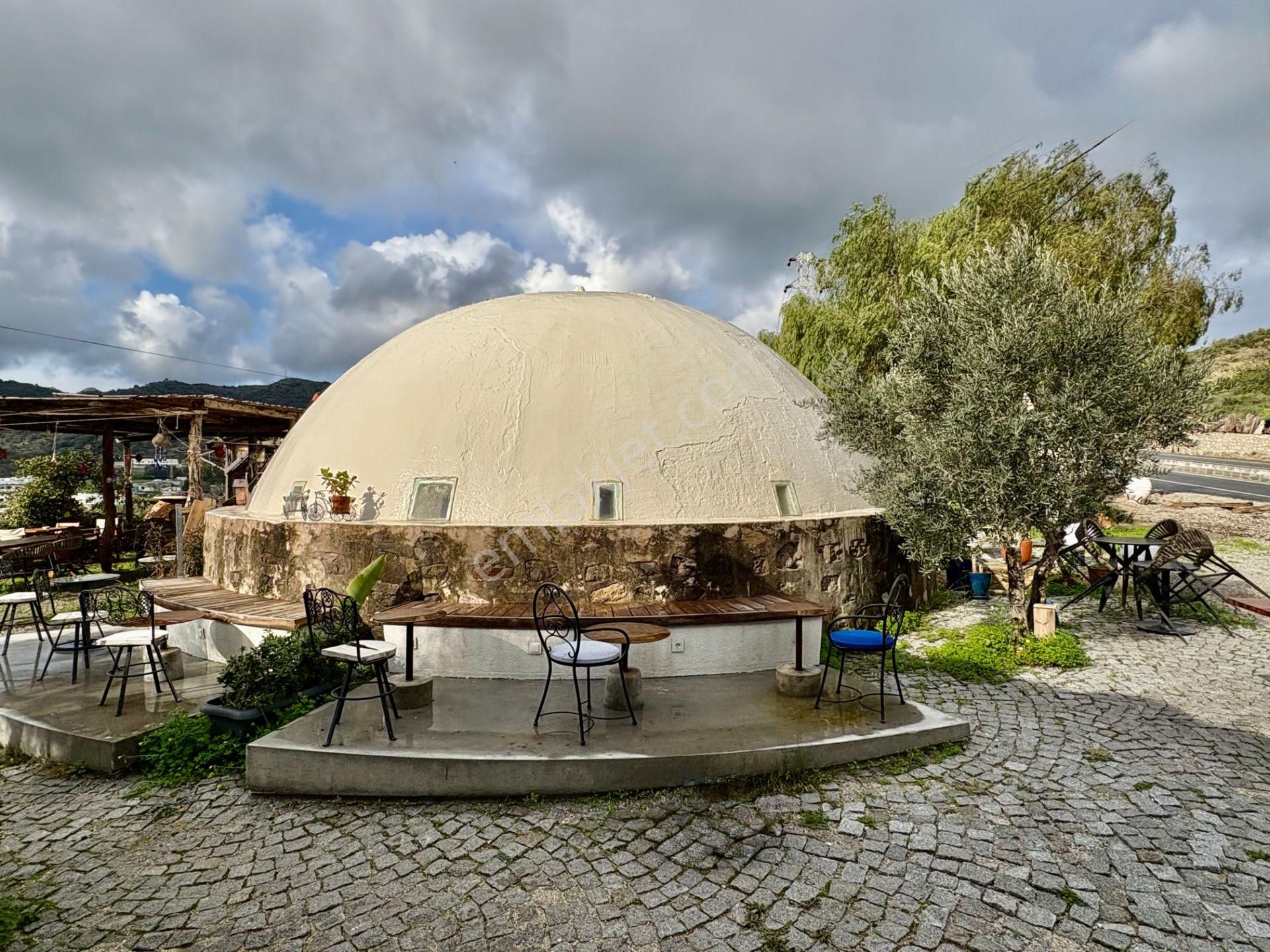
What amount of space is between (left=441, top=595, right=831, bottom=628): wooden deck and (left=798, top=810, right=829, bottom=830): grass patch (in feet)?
6.56

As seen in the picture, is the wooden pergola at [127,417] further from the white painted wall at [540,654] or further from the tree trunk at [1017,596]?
the tree trunk at [1017,596]

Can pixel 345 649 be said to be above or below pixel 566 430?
below

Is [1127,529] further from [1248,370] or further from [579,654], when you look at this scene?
[1248,370]

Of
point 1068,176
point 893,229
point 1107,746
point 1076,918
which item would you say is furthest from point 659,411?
point 1068,176

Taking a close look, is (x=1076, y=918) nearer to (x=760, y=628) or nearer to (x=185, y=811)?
(x=760, y=628)

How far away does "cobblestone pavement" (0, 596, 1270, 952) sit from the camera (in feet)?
9.81

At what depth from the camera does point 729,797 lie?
163 inches

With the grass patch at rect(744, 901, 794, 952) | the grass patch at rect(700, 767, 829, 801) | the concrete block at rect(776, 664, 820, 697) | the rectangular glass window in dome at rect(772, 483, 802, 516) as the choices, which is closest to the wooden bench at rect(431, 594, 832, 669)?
the concrete block at rect(776, 664, 820, 697)

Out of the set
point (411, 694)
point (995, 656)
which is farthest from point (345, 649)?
point (995, 656)

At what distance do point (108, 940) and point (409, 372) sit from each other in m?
6.50

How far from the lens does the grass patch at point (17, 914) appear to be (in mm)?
3045

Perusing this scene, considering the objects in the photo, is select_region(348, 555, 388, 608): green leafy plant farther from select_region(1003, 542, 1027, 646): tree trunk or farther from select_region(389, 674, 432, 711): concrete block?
select_region(1003, 542, 1027, 646): tree trunk

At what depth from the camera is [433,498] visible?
23.7ft

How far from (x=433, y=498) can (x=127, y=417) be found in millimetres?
8999
